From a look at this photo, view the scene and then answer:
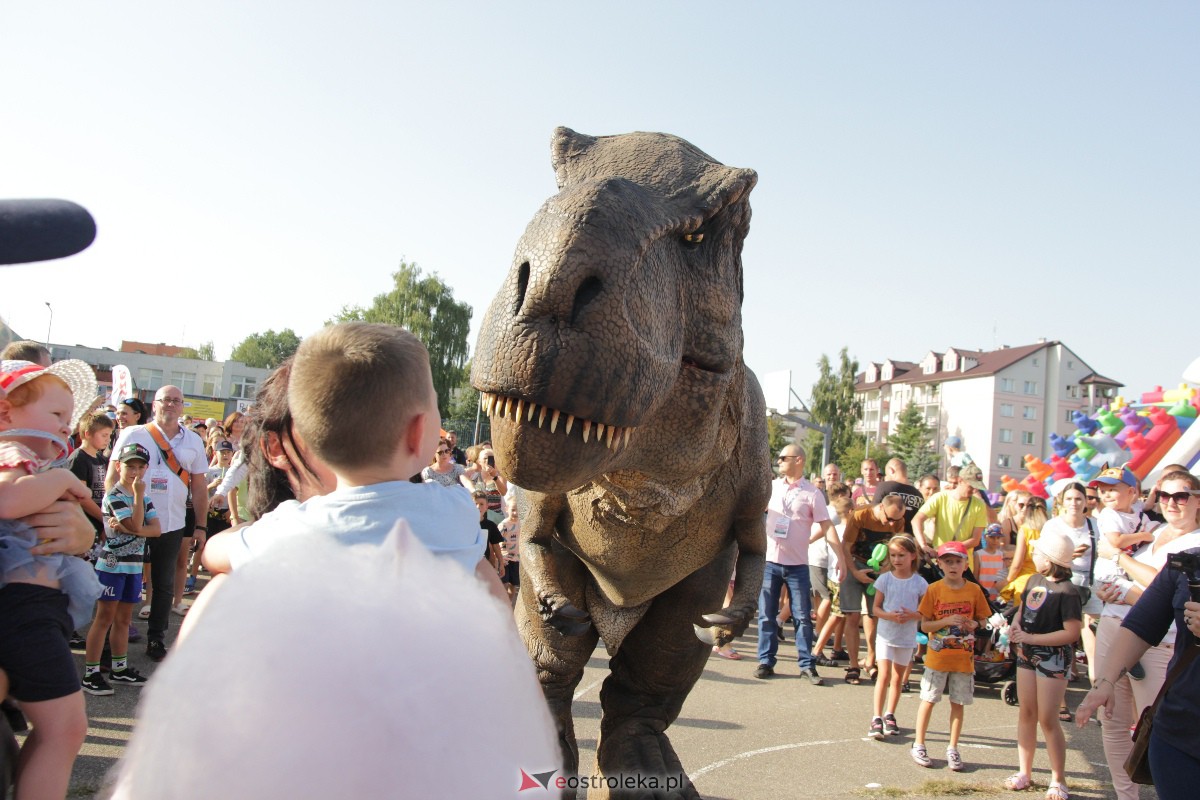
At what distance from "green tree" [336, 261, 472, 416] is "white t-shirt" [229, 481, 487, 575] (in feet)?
131

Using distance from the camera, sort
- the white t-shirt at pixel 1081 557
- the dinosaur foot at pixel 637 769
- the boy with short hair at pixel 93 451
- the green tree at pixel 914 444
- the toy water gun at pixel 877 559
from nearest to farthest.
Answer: the dinosaur foot at pixel 637 769 < the boy with short hair at pixel 93 451 < the white t-shirt at pixel 1081 557 < the toy water gun at pixel 877 559 < the green tree at pixel 914 444

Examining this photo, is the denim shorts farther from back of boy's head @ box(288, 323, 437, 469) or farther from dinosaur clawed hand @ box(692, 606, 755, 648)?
back of boy's head @ box(288, 323, 437, 469)

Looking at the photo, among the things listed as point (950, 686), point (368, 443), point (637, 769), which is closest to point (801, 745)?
point (950, 686)

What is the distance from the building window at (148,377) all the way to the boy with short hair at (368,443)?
65552mm

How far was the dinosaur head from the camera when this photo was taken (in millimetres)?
1581

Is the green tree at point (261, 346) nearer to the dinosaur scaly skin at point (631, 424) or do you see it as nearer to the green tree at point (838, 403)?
the green tree at point (838, 403)

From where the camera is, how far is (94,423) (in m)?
5.82

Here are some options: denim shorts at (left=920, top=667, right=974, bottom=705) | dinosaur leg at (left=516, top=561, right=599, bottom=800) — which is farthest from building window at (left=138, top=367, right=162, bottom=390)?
dinosaur leg at (left=516, top=561, right=599, bottom=800)

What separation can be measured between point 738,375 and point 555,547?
0.73m

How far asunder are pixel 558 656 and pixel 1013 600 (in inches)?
234

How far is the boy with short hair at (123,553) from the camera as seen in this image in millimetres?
5398

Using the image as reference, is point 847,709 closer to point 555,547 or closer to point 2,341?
point 555,547

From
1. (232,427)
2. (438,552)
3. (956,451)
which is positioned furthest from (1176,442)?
(438,552)

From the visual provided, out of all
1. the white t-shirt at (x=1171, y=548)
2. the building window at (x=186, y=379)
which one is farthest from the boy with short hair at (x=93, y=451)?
the building window at (x=186, y=379)
